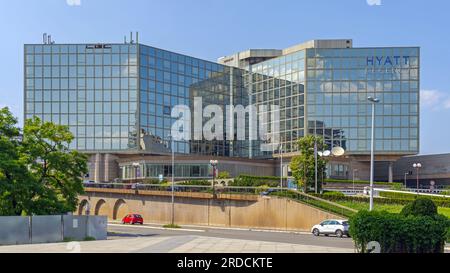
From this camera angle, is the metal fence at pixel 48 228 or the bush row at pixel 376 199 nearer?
the metal fence at pixel 48 228

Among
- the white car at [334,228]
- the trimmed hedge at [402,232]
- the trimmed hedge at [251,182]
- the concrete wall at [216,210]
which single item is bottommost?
the concrete wall at [216,210]

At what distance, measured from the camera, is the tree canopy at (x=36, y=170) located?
42.7 metres

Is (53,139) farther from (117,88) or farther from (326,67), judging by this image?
(326,67)

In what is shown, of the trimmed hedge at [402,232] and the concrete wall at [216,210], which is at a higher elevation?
the trimmed hedge at [402,232]

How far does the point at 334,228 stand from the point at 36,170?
24.0 meters

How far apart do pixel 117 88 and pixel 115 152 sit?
36.0ft

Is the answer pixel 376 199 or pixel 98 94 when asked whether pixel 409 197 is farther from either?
pixel 98 94

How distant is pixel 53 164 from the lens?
153 feet

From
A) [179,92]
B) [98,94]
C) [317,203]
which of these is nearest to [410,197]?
[317,203]

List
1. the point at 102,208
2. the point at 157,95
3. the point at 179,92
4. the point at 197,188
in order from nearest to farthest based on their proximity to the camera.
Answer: the point at 197,188
the point at 102,208
the point at 157,95
the point at 179,92

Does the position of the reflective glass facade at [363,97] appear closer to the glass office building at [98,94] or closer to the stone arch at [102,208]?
the glass office building at [98,94]

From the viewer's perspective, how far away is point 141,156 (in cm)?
10044

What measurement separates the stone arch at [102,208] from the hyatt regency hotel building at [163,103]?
13447 millimetres

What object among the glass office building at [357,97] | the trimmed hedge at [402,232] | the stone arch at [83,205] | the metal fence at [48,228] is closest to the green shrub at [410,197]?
the metal fence at [48,228]
